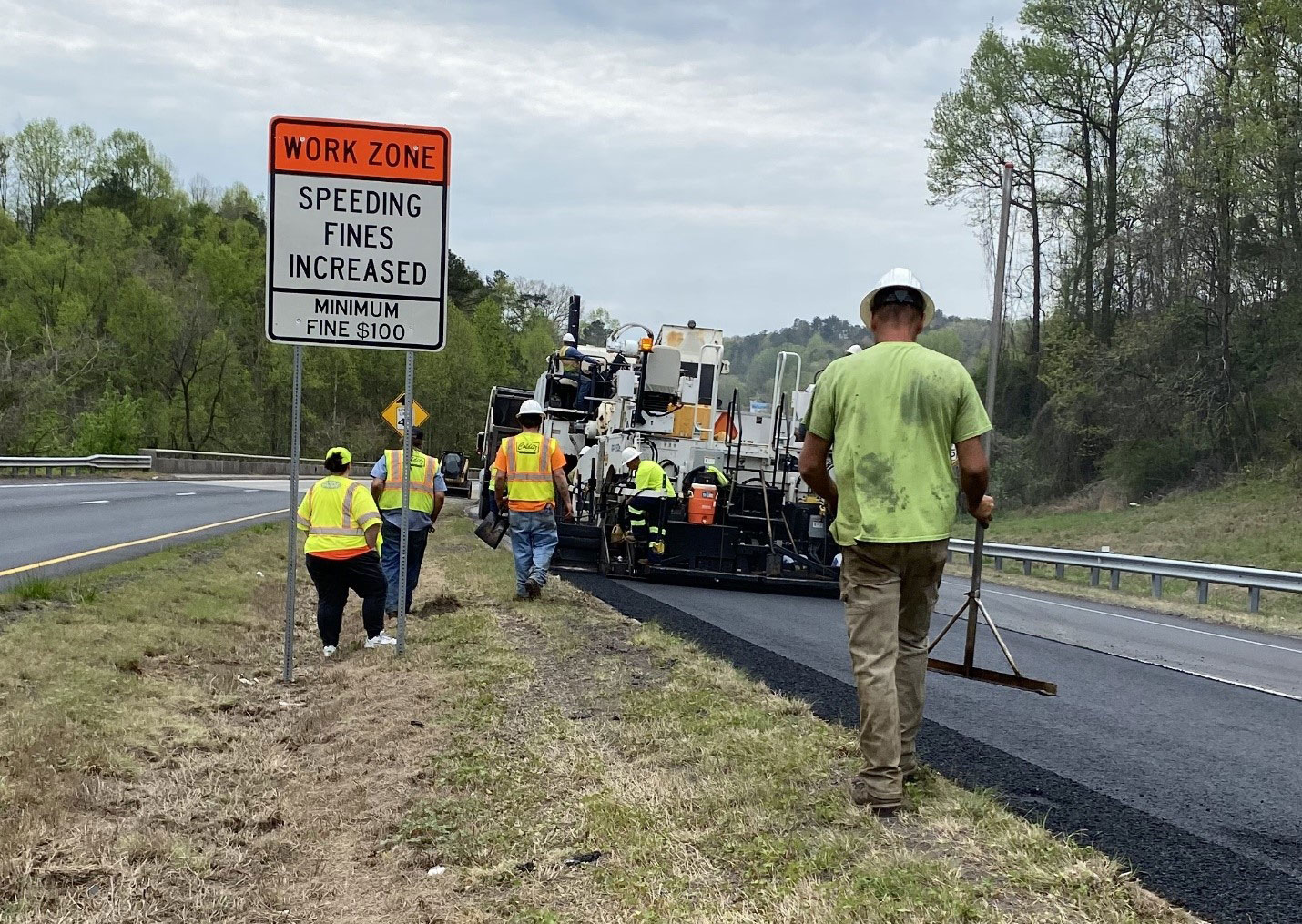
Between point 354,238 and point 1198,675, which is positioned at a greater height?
point 354,238

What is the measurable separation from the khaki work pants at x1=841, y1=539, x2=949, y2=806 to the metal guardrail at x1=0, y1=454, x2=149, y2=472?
34325 millimetres

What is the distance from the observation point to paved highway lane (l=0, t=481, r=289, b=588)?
1455cm

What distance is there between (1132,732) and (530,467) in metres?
6.31

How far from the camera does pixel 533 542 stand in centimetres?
1188

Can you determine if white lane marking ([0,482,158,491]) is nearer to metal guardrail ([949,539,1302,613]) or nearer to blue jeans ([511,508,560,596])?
blue jeans ([511,508,560,596])

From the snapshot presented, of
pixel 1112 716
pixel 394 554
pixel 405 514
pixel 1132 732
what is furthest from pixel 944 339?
pixel 1132 732

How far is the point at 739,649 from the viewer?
9211 millimetres

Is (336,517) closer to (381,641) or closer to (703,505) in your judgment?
(381,641)

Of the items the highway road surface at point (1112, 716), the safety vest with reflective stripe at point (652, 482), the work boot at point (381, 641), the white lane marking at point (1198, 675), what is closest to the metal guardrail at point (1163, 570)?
the highway road surface at point (1112, 716)

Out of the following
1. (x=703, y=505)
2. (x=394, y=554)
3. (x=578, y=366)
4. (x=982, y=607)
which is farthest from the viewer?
(x=578, y=366)

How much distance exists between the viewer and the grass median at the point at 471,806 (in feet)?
12.6

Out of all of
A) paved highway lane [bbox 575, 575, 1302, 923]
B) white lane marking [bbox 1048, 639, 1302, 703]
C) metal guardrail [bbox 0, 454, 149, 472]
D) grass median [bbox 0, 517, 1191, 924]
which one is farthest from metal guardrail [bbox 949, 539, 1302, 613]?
metal guardrail [bbox 0, 454, 149, 472]

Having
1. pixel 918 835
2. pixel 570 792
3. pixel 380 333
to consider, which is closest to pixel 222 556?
pixel 380 333

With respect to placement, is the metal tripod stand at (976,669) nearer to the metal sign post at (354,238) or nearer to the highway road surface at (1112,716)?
the highway road surface at (1112,716)
